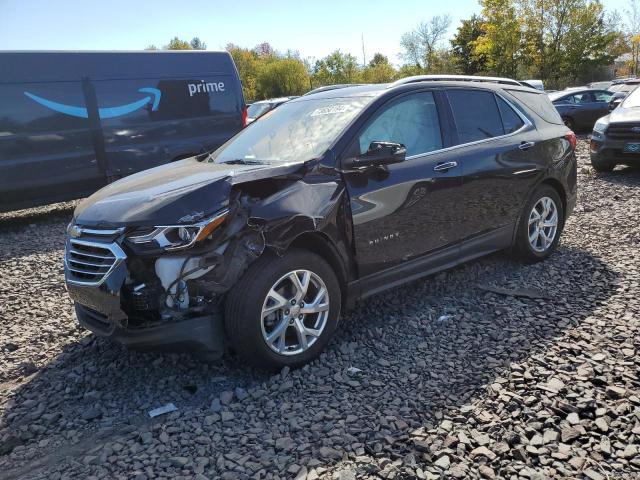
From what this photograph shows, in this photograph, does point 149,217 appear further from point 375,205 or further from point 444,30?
point 444,30

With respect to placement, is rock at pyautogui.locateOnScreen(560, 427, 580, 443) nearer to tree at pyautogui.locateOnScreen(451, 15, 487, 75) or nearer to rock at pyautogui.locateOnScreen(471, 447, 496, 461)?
rock at pyautogui.locateOnScreen(471, 447, 496, 461)

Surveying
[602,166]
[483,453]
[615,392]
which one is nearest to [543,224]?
[615,392]

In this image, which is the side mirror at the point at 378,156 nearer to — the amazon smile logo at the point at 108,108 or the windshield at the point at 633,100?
the amazon smile logo at the point at 108,108

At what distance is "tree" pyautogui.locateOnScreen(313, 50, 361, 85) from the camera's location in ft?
156

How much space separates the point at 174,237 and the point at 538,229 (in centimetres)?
370

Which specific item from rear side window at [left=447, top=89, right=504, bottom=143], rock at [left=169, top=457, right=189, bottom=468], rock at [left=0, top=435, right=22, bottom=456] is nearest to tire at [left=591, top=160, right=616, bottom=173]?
rear side window at [left=447, top=89, right=504, bottom=143]

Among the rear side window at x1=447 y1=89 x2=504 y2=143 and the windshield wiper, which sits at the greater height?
the rear side window at x1=447 y1=89 x2=504 y2=143

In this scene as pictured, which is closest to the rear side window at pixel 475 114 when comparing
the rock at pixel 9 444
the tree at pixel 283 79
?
the rock at pixel 9 444

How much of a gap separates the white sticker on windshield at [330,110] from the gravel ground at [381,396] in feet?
5.31

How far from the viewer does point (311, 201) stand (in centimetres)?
340

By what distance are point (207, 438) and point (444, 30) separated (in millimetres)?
52990

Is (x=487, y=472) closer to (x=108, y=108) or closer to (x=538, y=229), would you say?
(x=538, y=229)

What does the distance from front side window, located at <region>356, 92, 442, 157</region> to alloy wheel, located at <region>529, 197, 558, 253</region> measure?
59.5 inches

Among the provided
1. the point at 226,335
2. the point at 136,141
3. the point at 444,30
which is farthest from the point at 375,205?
the point at 444,30
